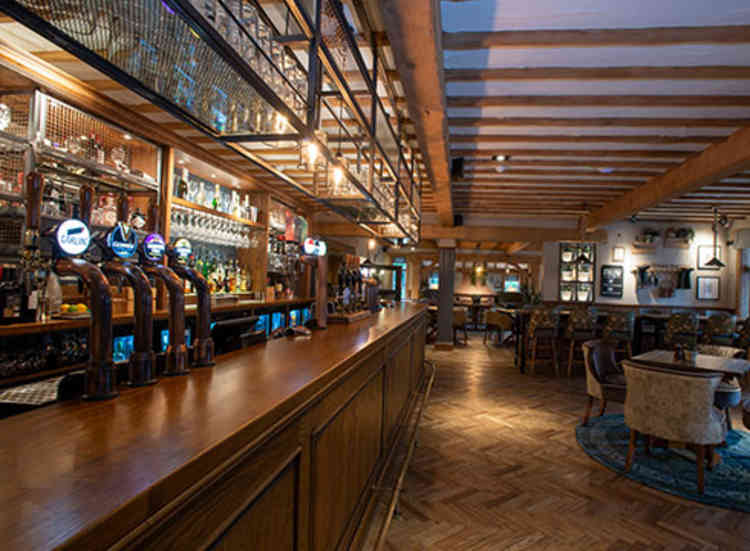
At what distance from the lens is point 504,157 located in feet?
17.5

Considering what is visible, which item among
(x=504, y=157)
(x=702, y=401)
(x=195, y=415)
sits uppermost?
(x=504, y=157)

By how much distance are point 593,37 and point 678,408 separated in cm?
264

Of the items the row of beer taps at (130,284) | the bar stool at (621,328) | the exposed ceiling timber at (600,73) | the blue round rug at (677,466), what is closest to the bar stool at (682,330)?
the bar stool at (621,328)

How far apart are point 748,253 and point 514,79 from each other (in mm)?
9651

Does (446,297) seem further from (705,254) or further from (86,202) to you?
(86,202)

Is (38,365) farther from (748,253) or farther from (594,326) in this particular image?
(748,253)

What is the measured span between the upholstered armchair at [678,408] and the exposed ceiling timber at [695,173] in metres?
2.46

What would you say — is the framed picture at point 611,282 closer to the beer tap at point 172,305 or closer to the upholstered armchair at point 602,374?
the upholstered armchair at point 602,374

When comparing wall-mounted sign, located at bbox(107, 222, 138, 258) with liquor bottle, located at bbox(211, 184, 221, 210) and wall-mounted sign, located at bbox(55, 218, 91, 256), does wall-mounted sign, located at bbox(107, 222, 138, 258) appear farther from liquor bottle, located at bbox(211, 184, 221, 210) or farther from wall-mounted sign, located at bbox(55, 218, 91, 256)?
liquor bottle, located at bbox(211, 184, 221, 210)

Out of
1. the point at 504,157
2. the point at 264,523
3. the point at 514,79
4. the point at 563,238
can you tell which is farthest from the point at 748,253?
the point at 264,523

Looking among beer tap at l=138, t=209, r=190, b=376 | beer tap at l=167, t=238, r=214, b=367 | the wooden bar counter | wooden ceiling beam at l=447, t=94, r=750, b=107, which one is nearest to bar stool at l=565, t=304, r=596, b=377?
wooden ceiling beam at l=447, t=94, r=750, b=107

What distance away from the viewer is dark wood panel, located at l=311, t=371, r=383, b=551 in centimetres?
159

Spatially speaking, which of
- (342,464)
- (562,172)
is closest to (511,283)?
(562,172)

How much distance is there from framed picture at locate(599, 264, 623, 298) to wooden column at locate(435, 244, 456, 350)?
11.3 feet
